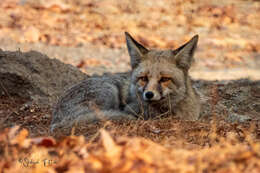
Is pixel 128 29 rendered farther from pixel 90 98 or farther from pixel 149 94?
pixel 149 94

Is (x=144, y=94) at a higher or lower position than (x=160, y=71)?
lower

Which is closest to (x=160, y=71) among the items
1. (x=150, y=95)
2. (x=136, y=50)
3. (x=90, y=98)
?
(x=150, y=95)

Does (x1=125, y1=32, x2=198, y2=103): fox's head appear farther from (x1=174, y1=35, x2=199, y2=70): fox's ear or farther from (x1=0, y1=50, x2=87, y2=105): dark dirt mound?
(x1=0, y1=50, x2=87, y2=105): dark dirt mound

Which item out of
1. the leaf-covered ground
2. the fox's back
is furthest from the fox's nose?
the fox's back

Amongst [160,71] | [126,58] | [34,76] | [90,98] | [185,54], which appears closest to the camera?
[160,71]

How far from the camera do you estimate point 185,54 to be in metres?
5.97

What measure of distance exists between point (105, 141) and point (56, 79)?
20.5ft

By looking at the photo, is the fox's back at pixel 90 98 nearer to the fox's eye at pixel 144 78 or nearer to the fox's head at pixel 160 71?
the fox's head at pixel 160 71

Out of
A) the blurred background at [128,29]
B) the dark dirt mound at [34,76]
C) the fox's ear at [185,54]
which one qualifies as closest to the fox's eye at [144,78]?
the fox's ear at [185,54]

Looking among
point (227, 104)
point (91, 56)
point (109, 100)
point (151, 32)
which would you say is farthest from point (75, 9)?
point (109, 100)

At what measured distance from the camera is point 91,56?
44.1 feet

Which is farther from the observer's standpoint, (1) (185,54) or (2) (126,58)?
(2) (126,58)

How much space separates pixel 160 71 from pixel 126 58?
824cm

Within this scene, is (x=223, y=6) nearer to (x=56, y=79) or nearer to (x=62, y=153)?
(x=56, y=79)
